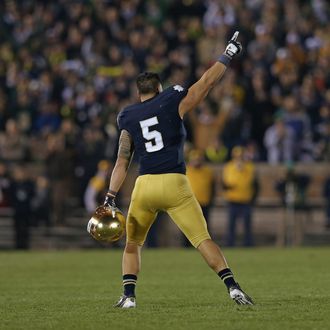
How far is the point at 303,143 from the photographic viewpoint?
2141 cm

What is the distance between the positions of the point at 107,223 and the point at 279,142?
11.8m

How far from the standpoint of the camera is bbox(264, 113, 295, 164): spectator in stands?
20.7 m

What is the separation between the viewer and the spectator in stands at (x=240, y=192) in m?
20.5

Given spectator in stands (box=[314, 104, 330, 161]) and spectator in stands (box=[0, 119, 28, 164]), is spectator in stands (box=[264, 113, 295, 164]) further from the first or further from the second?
spectator in stands (box=[0, 119, 28, 164])

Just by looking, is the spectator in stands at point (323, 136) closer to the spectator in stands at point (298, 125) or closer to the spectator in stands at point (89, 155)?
the spectator in stands at point (298, 125)

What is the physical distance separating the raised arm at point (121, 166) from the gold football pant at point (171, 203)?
17 cm

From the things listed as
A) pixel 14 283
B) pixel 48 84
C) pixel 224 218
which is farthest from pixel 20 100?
pixel 14 283

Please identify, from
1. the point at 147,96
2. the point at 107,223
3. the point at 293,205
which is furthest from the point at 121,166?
the point at 293,205

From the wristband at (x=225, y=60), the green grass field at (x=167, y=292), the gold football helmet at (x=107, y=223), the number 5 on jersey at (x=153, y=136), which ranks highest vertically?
the wristband at (x=225, y=60)

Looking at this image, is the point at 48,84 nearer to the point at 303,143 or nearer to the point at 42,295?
the point at 303,143

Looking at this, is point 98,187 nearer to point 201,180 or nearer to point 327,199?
point 201,180

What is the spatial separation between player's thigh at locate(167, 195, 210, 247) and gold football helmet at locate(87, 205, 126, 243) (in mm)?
556

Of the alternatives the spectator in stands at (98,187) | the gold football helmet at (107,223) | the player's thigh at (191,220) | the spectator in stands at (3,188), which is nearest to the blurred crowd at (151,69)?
the spectator in stands at (98,187)

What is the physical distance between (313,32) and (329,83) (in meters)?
1.88
